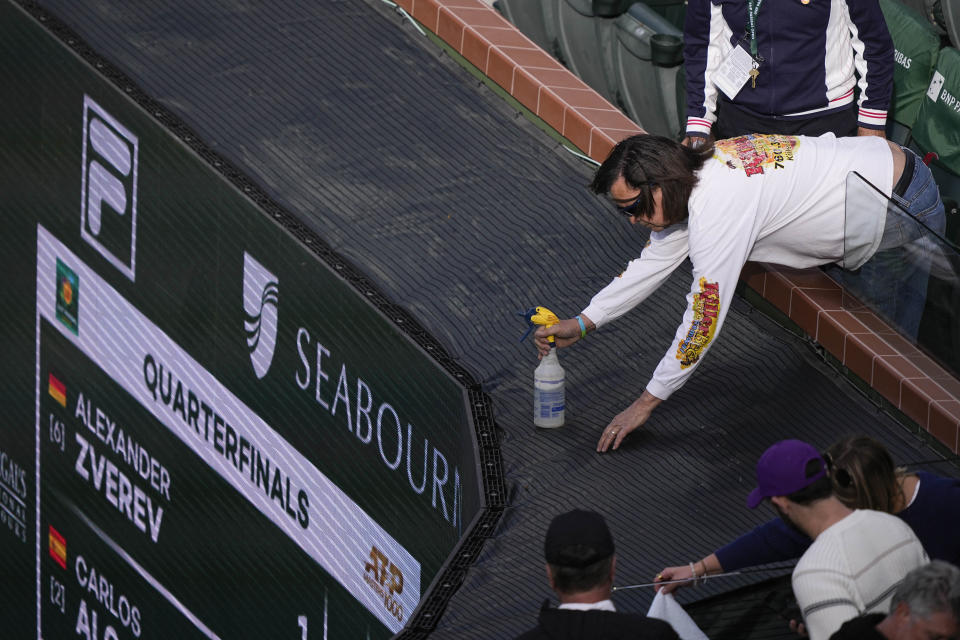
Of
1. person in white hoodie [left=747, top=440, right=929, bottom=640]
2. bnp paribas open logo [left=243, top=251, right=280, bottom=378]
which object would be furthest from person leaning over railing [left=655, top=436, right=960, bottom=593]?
bnp paribas open logo [left=243, top=251, right=280, bottom=378]

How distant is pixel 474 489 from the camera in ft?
15.4

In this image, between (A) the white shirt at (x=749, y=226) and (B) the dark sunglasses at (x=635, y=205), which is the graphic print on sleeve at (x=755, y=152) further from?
(B) the dark sunglasses at (x=635, y=205)

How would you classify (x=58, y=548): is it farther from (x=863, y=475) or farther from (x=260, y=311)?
(x=863, y=475)

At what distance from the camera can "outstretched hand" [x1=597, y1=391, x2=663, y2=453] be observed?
4426 mm

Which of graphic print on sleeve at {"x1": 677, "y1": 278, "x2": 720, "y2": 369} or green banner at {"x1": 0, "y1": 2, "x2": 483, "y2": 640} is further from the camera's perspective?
green banner at {"x1": 0, "y1": 2, "x2": 483, "y2": 640}

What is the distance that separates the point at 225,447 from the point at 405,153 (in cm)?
143

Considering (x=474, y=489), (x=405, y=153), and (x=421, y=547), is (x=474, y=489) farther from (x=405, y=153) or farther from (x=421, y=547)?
(x=405, y=153)

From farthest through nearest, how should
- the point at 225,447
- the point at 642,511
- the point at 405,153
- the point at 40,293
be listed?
1. the point at 40,293
2. the point at 225,447
3. the point at 405,153
4. the point at 642,511

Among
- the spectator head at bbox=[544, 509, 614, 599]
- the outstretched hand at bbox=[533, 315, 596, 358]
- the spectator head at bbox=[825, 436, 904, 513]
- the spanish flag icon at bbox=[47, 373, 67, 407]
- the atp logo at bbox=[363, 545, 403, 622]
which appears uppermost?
the spectator head at bbox=[825, 436, 904, 513]

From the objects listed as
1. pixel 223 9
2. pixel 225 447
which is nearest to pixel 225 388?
pixel 225 447

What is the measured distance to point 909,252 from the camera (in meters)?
4.42

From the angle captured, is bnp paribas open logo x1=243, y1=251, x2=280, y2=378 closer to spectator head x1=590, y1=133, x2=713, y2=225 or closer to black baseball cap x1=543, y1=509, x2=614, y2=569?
spectator head x1=590, y1=133, x2=713, y2=225

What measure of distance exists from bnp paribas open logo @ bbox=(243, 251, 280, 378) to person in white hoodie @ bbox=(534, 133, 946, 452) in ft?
5.63

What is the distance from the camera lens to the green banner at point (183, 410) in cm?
545
